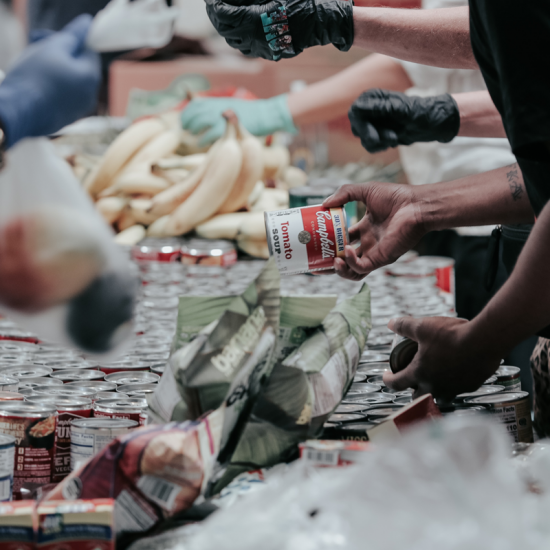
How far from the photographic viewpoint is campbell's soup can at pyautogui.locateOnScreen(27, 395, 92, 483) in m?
1.04

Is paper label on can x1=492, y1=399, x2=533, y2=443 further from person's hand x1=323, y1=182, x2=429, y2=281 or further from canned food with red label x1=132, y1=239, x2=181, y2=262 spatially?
canned food with red label x1=132, y1=239, x2=181, y2=262

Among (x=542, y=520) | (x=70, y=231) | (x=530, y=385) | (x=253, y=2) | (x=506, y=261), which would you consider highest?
(x=253, y=2)

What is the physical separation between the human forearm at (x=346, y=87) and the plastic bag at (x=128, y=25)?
2022 millimetres

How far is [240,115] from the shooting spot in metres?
3.37

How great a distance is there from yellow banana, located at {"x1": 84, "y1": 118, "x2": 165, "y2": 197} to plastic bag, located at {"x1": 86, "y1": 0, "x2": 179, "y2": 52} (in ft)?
6.54

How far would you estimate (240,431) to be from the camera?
3.21 feet

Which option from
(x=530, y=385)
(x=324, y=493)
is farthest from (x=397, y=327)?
(x=530, y=385)

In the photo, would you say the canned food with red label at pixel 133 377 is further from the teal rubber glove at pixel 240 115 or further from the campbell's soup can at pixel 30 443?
the teal rubber glove at pixel 240 115

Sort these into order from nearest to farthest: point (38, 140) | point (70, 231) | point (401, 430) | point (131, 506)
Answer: point (131, 506)
point (401, 430)
point (70, 231)
point (38, 140)

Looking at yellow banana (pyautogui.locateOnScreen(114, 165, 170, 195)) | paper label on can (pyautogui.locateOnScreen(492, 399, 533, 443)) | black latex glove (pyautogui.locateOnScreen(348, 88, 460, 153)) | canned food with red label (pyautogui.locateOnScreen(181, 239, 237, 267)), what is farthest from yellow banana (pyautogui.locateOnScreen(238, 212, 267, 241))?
paper label on can (pyautogui.locateOnScreen(492, 399, 533, 443))

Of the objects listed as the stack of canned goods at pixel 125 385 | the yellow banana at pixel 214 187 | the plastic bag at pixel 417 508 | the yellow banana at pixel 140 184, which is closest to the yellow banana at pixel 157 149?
the yellow banana at pixel 140 184

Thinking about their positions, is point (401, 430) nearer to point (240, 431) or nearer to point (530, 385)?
point (240, 431)

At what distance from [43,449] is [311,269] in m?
0.65

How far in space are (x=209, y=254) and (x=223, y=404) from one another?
1680 millimetres
